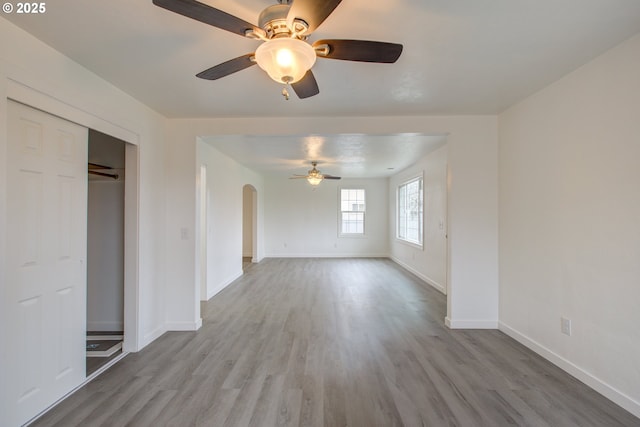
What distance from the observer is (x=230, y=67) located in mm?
1663

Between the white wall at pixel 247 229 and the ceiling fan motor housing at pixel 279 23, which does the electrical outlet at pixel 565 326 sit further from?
the white wall at pixel 247 229

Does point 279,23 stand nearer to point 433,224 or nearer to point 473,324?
point 473,324

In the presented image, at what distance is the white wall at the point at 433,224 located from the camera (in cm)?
495

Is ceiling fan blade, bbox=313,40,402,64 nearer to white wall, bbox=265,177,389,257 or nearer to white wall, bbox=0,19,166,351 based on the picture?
white wall, bbox=0,19,166,351

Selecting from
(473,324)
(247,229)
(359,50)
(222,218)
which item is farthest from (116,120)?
(247,229)

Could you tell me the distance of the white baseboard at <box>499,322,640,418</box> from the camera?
78.0 inches

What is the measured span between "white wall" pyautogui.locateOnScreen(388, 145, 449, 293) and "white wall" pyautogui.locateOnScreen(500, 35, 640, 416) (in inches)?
67.3

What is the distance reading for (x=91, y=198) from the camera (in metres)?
A: 3.25

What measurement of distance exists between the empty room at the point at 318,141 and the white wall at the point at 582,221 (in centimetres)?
2

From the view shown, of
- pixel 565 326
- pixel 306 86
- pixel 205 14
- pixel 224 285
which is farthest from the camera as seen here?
pixel 224 285

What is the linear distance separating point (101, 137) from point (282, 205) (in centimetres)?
582

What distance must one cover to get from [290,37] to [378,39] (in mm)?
791

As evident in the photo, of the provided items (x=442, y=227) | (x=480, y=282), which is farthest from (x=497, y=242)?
(x=442, y=227)

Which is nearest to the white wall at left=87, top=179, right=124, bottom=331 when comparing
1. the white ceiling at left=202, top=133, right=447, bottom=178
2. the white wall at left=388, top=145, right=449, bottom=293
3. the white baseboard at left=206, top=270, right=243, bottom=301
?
the white ceiling at left=202, top=133, right=447, bottom=178
